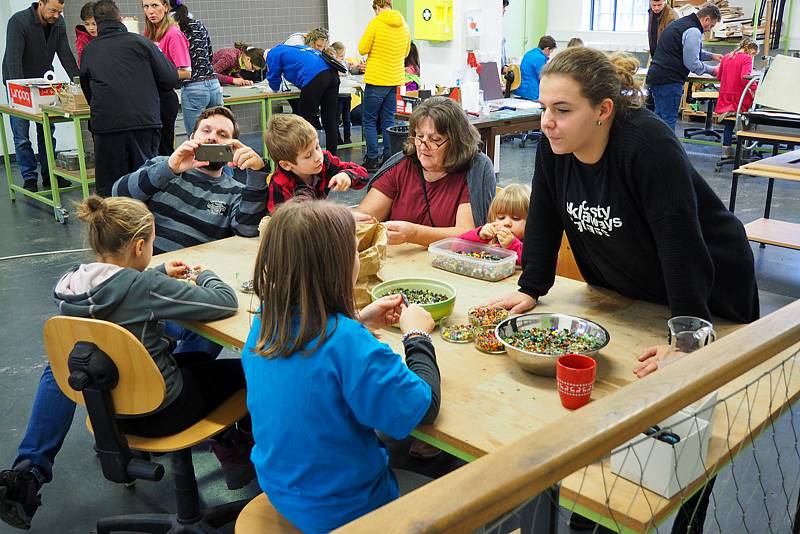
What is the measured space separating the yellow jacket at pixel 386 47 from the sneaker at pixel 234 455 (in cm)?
524

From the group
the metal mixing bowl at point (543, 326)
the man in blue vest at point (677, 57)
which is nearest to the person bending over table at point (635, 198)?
the metal mixing bowl at point (543, 326)

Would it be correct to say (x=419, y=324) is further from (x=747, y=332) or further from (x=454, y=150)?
(x=454, y=150)

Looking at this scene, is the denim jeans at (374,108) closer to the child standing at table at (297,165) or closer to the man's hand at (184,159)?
the child standing at table at (297,165)

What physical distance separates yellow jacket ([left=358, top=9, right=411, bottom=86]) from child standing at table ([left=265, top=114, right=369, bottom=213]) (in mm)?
4483

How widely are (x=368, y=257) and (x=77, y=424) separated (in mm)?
1578

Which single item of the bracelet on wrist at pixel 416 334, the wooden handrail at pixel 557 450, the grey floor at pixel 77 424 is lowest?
the grey floor at pixel 77 424

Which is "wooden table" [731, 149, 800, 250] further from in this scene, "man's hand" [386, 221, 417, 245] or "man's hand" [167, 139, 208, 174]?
"man's hand" [167, 139, 208, 174]

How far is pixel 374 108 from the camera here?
7.45 metres

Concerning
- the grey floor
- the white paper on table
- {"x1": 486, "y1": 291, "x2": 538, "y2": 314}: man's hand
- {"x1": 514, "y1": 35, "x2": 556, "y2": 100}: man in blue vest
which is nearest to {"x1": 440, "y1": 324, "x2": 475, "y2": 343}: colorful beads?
{"x1": 486, "y1": 291, "x2": 538, "y2": 314}: man's hand

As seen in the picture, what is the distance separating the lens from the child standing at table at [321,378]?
55.4 inches

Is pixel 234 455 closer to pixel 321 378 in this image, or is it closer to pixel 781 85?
pixel 321 378

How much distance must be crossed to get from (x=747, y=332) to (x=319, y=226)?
735 millimetres

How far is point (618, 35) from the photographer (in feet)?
39.6

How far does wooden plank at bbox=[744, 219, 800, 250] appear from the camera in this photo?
436cm
